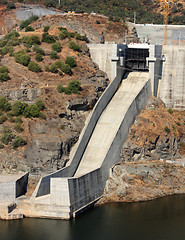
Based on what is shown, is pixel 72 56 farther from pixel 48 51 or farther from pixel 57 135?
pixel 57 135

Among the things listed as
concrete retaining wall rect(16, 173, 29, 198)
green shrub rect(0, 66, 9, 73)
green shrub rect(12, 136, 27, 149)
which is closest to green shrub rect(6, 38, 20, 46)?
green shrub rect(0, 66, 9, 73)

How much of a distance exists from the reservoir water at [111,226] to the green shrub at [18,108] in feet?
49.2

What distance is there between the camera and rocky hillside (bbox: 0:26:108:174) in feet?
199

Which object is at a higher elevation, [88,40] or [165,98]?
[88,40]

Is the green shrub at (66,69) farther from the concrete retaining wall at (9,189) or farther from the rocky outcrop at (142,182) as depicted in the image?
the concrete retaining wall at (9,189)

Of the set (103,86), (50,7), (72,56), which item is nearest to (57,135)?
(103,86)

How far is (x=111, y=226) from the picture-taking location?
53719mm

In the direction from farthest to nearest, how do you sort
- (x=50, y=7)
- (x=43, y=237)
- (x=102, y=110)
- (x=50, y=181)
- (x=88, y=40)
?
(x=50, y=7) → (x=88, y=40) → (x=102, y=110) → (x=50, y=181) → (x=43, y=237)

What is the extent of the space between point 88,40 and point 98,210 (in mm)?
38062

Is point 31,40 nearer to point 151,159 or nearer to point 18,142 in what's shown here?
point 18,142

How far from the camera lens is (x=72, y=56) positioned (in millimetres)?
79188

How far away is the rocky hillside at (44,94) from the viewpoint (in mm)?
60688

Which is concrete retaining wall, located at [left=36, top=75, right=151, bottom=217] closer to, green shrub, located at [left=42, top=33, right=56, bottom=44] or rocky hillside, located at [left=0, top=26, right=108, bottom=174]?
rocky hillside, located at [left=0, top=26, right=108, bottom=174]

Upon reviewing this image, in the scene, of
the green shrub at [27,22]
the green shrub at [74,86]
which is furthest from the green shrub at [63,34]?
the green shrub at [74,86]
